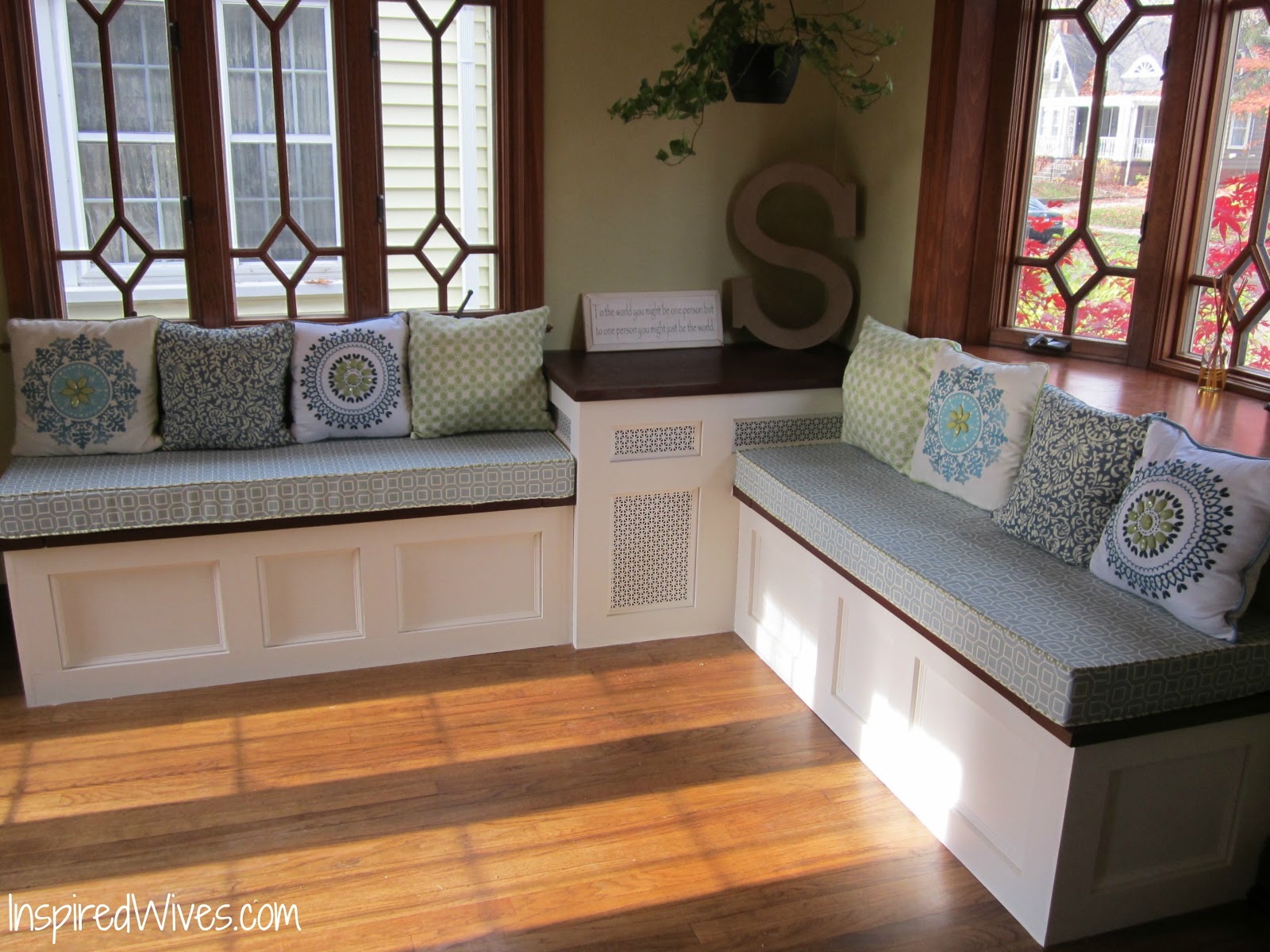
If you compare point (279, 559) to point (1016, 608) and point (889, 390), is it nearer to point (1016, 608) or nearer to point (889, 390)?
point (889, 390)

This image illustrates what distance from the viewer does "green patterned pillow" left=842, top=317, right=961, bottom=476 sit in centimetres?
330

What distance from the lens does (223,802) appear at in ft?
9.12

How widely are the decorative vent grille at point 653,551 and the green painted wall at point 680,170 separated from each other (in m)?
0.77

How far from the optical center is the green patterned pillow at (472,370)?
362 centimetres

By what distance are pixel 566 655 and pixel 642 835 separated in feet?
3.26

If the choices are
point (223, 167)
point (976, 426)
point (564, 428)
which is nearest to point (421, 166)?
point (223, 167)

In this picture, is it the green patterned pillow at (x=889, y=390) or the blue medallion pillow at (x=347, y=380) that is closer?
the green patterned pillow at (x=889, y=390)

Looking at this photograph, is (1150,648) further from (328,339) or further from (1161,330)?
(328,339)

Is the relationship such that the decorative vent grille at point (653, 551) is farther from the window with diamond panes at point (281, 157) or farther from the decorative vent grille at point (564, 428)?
the window with diamond panes at point (281, 157)

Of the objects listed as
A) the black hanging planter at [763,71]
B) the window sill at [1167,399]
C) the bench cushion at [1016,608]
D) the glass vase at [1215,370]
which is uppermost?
the black hanging planter at [763,71]

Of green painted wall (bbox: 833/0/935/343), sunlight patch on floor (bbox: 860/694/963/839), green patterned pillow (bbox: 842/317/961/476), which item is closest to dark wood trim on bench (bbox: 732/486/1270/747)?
sunlight patch on floor (bbox: 860/694/963/839)

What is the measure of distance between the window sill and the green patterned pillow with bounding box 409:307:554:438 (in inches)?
57.1

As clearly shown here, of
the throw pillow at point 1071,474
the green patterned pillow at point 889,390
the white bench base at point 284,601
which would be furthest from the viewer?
the green patterned pillow at point 889,390

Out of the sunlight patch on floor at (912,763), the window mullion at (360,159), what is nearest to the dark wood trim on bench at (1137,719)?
the sunlight patch on floor at (912,763)
